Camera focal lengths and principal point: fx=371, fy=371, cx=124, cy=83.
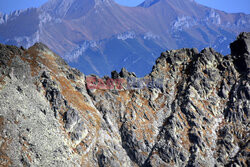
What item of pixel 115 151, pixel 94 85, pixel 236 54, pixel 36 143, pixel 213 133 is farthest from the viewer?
pixel 236 54

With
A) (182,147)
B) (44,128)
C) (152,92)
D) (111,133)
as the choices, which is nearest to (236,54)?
(152,92)

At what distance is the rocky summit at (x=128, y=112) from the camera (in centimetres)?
8194

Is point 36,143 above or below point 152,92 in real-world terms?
below

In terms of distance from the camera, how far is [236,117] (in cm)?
9894

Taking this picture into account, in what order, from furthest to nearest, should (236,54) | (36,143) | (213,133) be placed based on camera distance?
(236,54) < (213,133) < (36,143)

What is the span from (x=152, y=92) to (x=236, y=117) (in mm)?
23857

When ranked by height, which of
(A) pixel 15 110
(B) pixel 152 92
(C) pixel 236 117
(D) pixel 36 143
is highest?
(B) pixel 152 92

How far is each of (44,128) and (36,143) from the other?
5131mm

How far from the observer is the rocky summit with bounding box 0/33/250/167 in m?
81.9

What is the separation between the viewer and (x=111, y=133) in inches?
3696

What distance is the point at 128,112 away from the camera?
10019cm

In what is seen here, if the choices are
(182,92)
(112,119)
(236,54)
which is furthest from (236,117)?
(112,119)

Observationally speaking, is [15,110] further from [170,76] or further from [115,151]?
[170,76]

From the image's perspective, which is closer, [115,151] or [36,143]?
[36,143]
